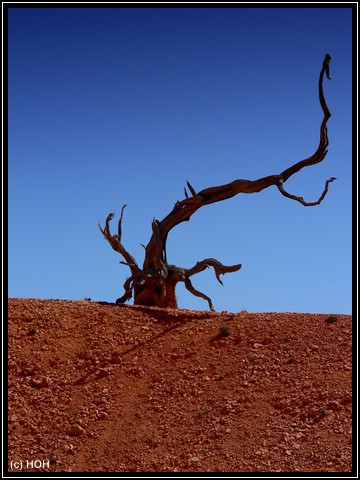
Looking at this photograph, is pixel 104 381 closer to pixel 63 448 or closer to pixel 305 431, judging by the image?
pixel 63 448

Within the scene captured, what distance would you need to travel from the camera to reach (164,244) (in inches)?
812

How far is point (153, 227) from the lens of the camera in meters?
20.4

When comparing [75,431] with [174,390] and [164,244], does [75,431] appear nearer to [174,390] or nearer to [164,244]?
[174,390]

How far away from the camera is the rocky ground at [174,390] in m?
12.1

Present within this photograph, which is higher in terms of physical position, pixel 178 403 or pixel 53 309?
pixel 53 309

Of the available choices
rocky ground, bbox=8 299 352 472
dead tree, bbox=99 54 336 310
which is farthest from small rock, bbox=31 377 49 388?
dead tree, bbox=99 54 336 310

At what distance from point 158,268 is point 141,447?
8105 mm

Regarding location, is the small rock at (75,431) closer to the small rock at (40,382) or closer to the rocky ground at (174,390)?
the rocky ground at (174,390)

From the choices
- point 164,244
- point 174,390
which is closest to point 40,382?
point 174,390

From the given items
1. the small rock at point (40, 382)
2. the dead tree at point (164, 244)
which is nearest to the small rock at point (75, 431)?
the small rock at point (40, 382)

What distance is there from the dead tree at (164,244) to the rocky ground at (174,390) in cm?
174

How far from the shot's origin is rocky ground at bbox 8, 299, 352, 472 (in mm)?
12148
